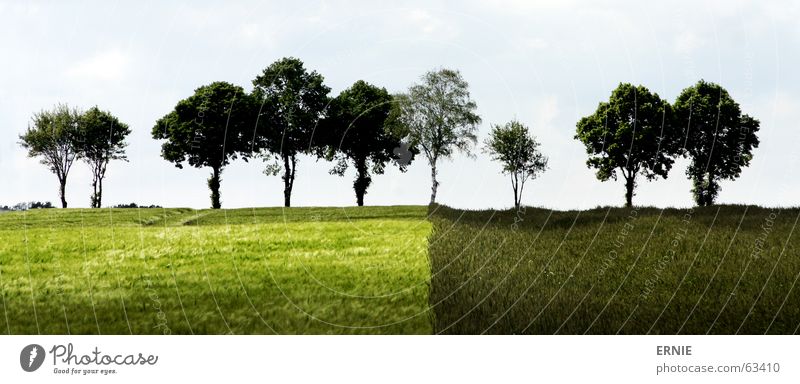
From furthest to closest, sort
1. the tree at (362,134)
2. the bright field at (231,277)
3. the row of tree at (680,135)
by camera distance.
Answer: the row of tree at (680,135) → the tree at (362,134) → the bright field at (231,277)

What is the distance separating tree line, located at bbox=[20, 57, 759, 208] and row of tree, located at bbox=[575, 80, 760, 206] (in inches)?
2.8

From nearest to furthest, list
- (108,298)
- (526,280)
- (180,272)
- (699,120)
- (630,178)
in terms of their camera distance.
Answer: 1. (526,280)
2. (108,298)
3. (180,272)
4. (630,178)
5. (699,120)

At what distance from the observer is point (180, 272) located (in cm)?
1458

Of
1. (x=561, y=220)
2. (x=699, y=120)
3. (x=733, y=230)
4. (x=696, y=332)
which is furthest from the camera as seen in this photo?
(x=699, y=120)

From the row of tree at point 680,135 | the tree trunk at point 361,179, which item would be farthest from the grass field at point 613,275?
the row of tree at point 680,135

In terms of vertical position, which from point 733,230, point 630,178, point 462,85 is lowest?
point 733,230

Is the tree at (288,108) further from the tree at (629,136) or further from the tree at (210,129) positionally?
the tree at (629,136)

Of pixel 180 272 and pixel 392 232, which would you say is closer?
pixel 180 272

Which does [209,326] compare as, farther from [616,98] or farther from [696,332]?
[616,98]

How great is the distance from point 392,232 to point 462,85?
5901 millimetres

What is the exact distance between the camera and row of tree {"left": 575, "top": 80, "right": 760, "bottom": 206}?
20812mm

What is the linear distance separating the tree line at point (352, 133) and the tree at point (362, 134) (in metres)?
0.04

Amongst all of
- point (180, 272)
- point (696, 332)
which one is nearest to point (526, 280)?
point (696, 332)
